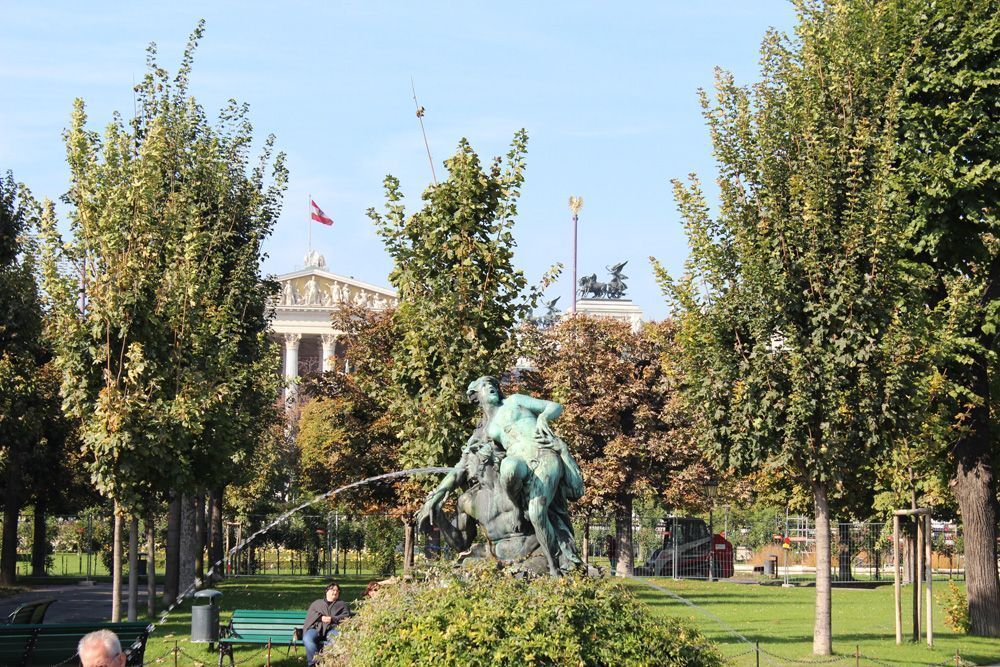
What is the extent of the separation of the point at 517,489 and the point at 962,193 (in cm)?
1395

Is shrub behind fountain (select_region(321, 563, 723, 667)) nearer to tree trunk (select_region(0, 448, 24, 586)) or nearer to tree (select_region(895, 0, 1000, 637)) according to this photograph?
tree (select_region(895, 0, 1000, 637))

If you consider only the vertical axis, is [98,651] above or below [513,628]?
above

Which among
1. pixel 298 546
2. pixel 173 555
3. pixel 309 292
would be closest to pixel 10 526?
pixel 173 555

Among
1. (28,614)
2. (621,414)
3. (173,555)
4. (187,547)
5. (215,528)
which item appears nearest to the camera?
(28,614)

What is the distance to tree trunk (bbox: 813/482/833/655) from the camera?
19250 mm

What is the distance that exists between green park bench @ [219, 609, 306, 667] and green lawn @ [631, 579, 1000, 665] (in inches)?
174

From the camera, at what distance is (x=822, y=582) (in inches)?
780

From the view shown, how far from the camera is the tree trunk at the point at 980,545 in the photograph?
2375 centimetres

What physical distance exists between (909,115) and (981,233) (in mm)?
2810

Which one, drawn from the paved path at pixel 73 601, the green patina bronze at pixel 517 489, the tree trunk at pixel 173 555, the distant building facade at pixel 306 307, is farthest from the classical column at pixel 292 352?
the green patina bronze at pixel 517 489

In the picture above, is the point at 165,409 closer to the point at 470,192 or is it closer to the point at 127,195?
the point at 127,195

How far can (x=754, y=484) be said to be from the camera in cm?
4716

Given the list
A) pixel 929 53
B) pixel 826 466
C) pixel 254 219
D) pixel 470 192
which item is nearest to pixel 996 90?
pixel 929 53

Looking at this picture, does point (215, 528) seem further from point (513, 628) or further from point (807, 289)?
point (513, 628)
